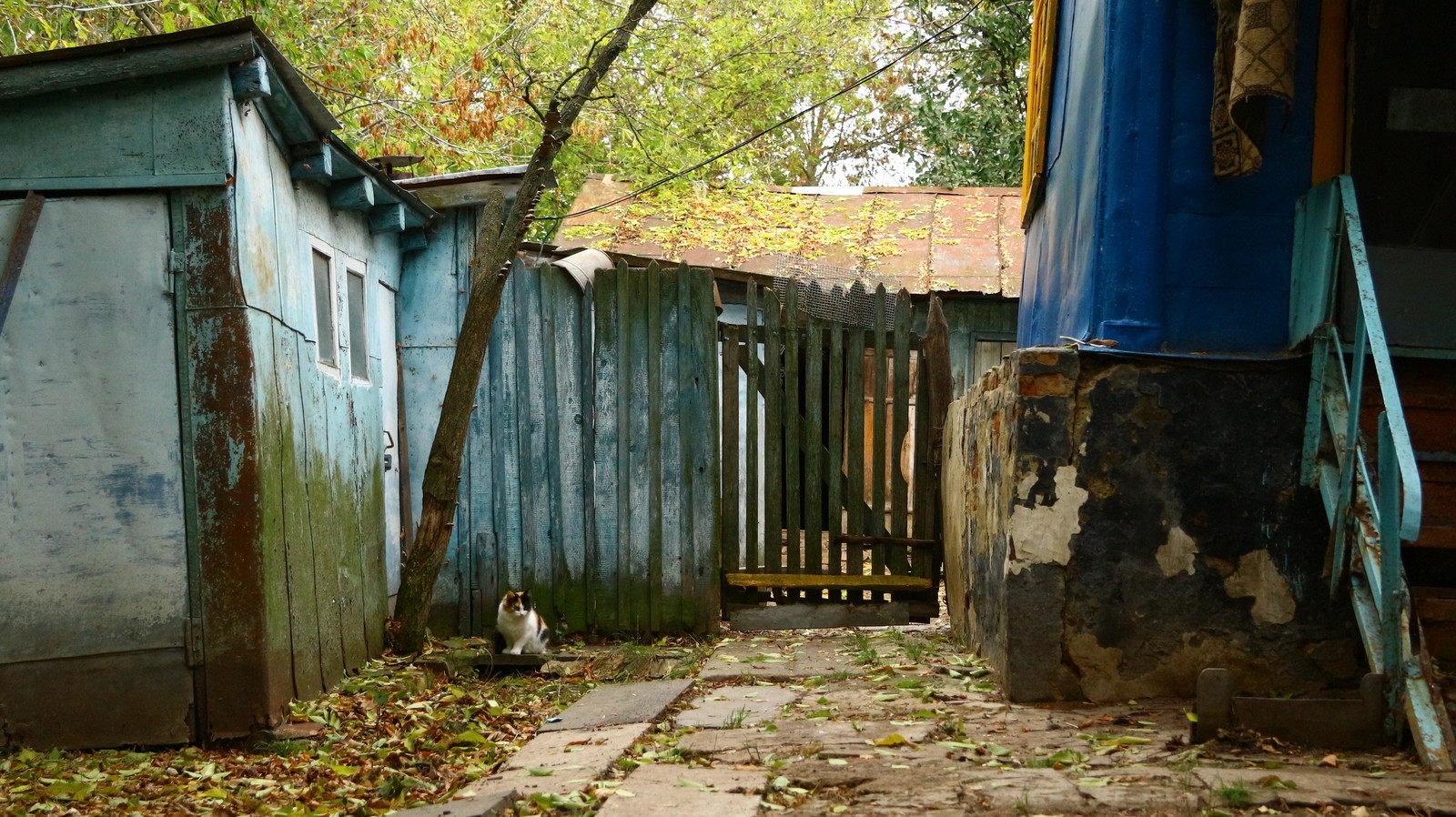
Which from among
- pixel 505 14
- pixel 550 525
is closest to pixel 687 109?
pixel 505 14

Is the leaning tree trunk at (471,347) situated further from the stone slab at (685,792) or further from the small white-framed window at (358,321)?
the stone slab at (685,792)

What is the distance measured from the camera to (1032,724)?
4.26 metres

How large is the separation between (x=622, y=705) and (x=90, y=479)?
2.42 metres

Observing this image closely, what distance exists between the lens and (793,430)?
7.62 metres

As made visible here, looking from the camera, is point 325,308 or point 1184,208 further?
point 325,308

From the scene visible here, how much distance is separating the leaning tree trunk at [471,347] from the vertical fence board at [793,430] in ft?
6.11

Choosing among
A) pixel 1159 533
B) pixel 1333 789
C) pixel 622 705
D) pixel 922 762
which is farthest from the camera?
pixel 622 705

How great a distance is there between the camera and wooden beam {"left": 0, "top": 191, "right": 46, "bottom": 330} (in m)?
4.92

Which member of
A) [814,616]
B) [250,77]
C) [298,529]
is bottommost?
[814,616]

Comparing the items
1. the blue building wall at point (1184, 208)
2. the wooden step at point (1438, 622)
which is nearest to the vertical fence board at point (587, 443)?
the blue building wall at point (1184, 208)

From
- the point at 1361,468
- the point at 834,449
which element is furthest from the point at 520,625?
the point at 1361,468

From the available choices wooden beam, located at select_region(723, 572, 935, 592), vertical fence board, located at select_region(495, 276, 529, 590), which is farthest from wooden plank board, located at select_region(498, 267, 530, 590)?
wooden beam, located at select_region(723, 572, 935, 592)

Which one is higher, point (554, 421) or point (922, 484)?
point (554, 421)

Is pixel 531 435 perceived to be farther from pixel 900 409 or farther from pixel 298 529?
pixel 900 409
